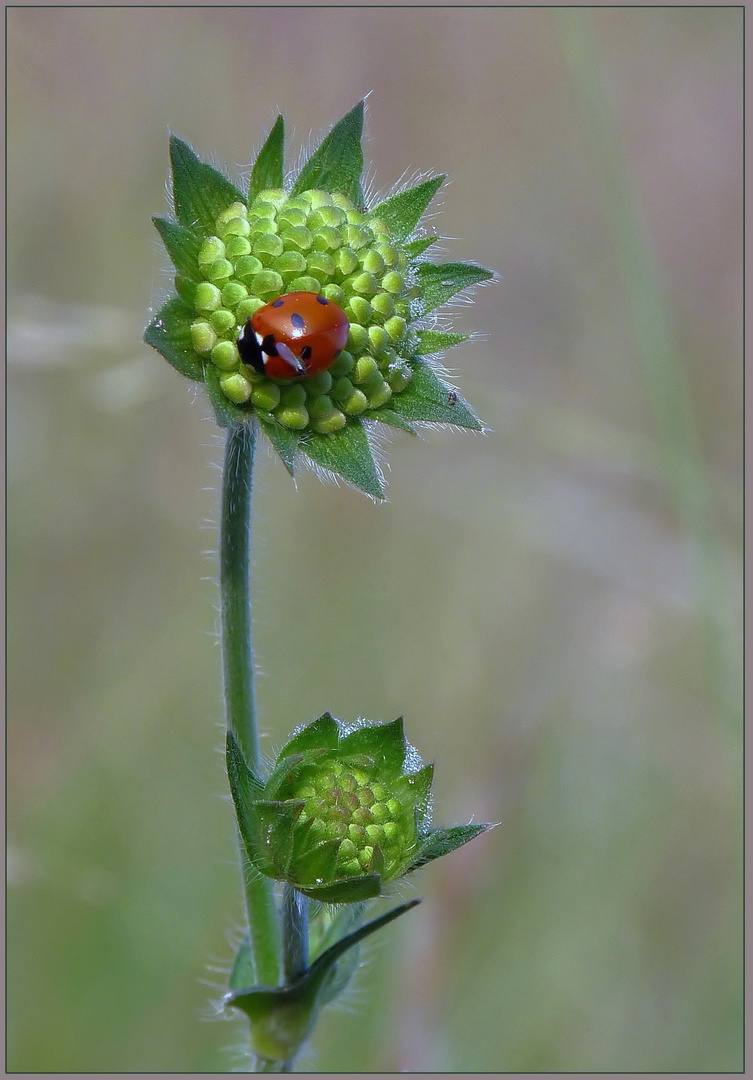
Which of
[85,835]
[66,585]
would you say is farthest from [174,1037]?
[66,585]

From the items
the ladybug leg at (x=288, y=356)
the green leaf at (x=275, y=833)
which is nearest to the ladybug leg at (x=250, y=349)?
the ladybug leg at (x=288, y=356)

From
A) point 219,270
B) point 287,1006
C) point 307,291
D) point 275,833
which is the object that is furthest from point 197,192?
point 287,1006

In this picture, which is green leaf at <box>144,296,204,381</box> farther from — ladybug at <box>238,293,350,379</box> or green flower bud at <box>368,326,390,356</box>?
green flower bud at <box>368,326,390,356</box>

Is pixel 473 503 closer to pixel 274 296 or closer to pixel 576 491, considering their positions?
pixel 576 491

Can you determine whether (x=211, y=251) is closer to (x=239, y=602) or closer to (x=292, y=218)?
(x=292, y=218)

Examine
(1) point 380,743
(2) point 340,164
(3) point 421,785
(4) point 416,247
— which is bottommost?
(3) point 421,785
